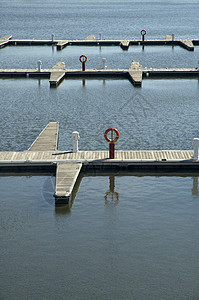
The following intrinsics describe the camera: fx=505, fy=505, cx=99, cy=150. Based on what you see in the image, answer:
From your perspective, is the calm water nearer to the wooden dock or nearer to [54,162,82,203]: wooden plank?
the wooden dock

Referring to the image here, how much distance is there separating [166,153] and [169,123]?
294 inches

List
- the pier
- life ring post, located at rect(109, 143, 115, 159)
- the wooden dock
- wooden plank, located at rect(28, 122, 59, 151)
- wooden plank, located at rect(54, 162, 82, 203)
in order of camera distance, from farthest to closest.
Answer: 1. the pier
2. wooden plank, located at rect(28, 122, 59, 151)
3. life ring post, located at rect(109, 143, 115, 159)
4. the wooden dock
5. wooden plank, located at rect(54, 162, 82, 203)

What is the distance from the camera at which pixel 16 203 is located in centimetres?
2097

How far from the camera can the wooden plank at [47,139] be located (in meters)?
25.8

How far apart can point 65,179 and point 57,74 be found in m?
26.0

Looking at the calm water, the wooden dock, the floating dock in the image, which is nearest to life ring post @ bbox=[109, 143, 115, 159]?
the wooden dock

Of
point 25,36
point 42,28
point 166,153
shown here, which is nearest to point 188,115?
point 166,153

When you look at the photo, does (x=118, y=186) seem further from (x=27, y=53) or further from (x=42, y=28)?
(x=42, y=28)

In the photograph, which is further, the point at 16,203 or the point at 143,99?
the point at 143,99

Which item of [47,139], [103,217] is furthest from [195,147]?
[47,139]

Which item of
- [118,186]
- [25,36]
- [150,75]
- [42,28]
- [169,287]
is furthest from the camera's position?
[42,28]

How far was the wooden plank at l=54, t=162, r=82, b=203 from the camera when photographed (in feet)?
67.4

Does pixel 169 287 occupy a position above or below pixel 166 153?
below

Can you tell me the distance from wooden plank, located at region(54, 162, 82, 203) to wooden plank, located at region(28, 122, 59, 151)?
2.48 meters
